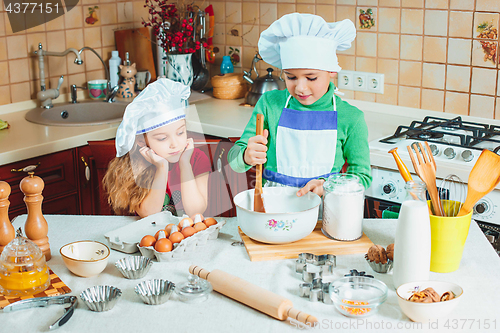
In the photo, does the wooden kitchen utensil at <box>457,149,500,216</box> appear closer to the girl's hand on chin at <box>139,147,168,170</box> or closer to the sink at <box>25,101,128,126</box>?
the girl's hand on chin at <box>139,147,168,170</box>

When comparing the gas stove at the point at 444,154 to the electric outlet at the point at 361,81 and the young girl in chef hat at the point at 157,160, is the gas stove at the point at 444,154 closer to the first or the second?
the electric outlet at the point at 361,81

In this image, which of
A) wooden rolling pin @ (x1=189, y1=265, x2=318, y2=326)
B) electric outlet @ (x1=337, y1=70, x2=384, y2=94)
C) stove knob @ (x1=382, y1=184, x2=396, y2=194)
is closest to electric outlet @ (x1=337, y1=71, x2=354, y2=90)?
electric outlet @ (x1=337, y1=70, x2=384, y2=94)

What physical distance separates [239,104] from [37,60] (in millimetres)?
993

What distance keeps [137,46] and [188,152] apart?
1623 mm

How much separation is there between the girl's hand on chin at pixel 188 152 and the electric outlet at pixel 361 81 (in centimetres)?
122

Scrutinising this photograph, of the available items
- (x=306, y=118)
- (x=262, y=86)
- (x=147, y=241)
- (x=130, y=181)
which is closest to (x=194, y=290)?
(x=147, y=241)

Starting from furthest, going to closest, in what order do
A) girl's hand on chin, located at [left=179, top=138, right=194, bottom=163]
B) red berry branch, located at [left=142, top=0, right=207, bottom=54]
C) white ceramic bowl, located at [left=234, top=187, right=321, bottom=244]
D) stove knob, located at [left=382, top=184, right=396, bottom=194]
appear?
1. red berry branch, located at [left=142, top=0, right=207, bottom=54]
2. stove knob, located at [left=382, top=184, right=396, bottom=194]
3. girl's hand on chin, located at [left=179, top=138, right=194, bottom=163]
4. white ceramic bowl, located at [left=234, top=187, right=321, bottom=244]

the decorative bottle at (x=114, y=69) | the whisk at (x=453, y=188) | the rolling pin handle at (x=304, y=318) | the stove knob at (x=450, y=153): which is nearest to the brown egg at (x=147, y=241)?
the rolling pin handle at (x=304, y=318)

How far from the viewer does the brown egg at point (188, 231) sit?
1216mm

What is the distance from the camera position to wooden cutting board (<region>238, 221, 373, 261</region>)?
1.18 metres

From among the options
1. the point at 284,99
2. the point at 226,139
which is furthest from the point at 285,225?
the point at 226,139

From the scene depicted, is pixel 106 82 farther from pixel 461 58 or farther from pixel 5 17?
pixel 461 58

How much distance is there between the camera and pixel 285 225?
117 centimetres

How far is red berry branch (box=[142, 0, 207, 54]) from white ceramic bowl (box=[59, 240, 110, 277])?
5.35ft
